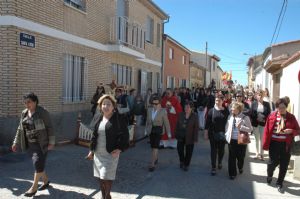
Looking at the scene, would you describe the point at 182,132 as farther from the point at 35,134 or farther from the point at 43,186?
the point at 35,134

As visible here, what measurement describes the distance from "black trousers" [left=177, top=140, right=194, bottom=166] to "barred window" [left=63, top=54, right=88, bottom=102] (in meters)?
4.95

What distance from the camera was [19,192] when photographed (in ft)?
19.3

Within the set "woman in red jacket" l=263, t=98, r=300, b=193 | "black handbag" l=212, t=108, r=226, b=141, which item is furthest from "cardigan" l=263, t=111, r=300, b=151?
"black handbag" l=212, t=108, r=226, b=141

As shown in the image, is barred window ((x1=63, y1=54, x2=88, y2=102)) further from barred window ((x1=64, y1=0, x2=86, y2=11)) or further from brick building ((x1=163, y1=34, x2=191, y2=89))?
brick building ((x1=163, y1=34, x2=191, y2=89))

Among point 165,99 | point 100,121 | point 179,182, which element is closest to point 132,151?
point 165,99

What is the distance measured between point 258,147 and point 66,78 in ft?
20.3

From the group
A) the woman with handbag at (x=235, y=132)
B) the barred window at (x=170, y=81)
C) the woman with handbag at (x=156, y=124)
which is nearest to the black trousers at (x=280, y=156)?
the woman with handbag at (x=235, y=132)

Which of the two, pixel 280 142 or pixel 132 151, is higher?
pixel 280 142

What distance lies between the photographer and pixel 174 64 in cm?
2791

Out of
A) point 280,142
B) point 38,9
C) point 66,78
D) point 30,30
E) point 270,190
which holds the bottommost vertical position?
point 270,190

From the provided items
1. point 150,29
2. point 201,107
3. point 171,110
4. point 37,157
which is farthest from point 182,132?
point 150,29

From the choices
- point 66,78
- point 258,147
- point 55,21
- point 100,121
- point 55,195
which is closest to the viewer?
point 100,121

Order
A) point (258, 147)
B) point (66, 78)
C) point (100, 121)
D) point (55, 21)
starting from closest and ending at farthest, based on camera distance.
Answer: point (100, 121) < point (258, 147) < point (55, 21) < point (66, 78)

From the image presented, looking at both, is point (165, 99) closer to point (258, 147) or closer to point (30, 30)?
point (258, 147)
